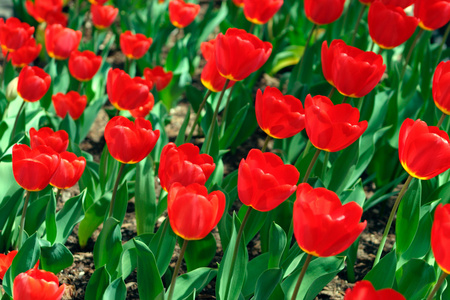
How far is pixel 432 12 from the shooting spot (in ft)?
7.35

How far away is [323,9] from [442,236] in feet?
4.48

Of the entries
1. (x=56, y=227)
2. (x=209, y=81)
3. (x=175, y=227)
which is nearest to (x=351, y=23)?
(x=209, y=81)

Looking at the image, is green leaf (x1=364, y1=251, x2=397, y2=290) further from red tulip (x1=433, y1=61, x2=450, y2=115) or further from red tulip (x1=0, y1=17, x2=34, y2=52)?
red tulip (x1=0, y1=17, x2=34, y2=52)

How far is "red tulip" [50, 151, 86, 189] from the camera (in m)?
1.57

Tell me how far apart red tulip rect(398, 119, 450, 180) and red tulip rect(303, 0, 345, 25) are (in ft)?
3.17

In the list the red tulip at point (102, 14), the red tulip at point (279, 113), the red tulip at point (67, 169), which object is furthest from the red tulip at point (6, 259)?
the red tulip at point (102, 14)

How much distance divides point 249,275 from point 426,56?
1491mm

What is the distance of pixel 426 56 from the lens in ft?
8.84

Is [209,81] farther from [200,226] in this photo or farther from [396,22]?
[200,226]

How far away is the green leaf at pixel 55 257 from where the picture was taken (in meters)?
1.61

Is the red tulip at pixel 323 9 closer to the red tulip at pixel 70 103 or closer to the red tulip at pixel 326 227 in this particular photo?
the red tulip at pixel 70 103

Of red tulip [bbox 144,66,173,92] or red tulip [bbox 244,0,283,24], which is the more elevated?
red tulip [bbox 244,0,283,24]

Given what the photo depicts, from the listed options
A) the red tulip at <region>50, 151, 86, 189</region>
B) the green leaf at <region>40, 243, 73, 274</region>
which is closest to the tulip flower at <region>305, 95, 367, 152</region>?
the red tulip at <region>50, 151, 86, 189</region>

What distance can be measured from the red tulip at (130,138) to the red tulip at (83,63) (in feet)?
2.63
